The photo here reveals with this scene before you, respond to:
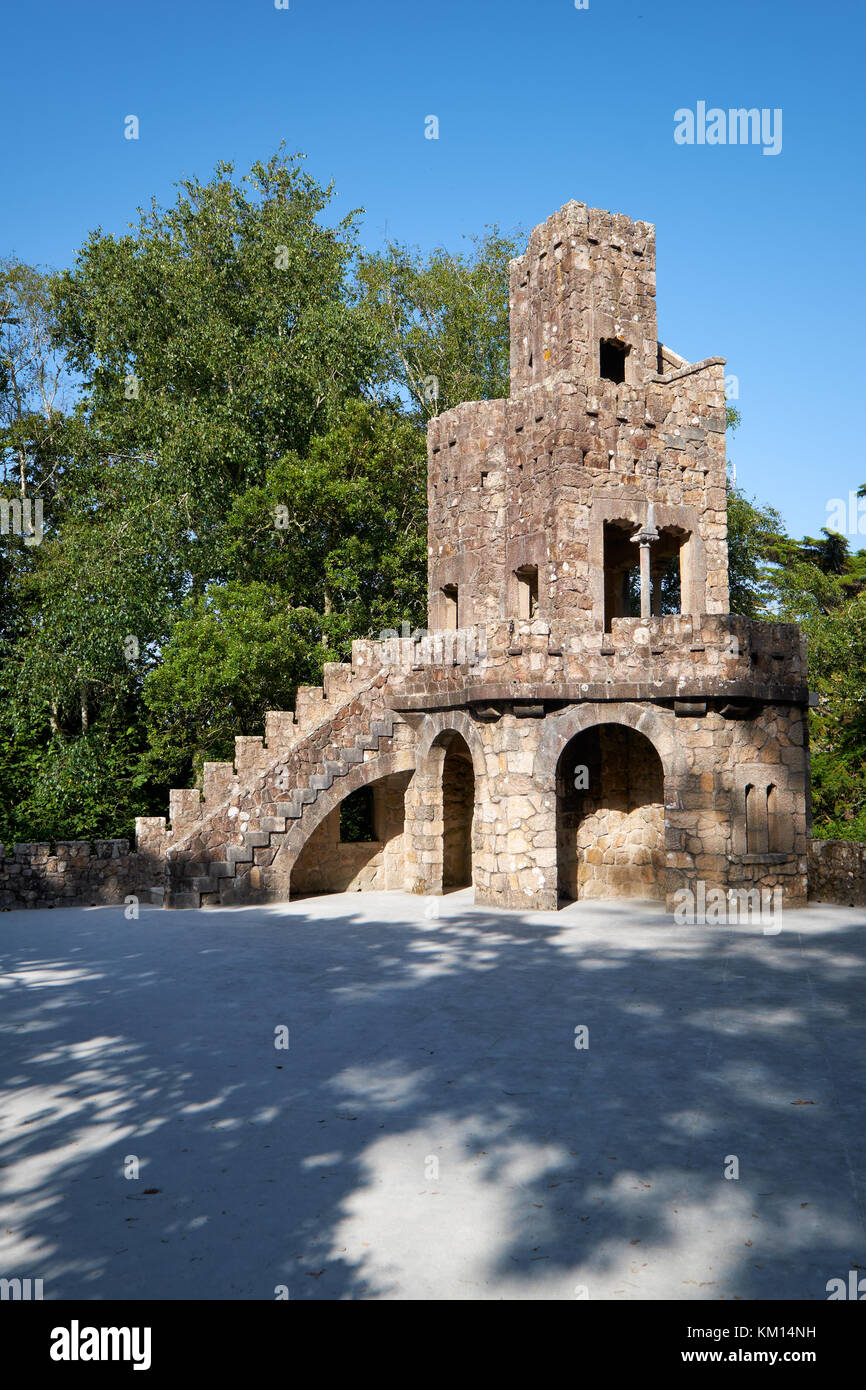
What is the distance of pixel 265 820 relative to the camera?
16.2 m

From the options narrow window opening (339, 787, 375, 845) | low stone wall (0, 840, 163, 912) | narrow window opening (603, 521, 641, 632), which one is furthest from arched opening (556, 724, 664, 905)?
low stone wall (0, 840, 163, 912)

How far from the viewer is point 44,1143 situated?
5941 mm

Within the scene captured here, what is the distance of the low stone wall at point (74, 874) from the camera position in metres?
17.1

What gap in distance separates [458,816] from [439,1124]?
12.4 m

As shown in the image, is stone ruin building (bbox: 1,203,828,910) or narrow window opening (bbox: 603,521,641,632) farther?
narrow window opening (bbox: 603,521,641,632)

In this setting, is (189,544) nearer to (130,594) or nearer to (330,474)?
(130,594)

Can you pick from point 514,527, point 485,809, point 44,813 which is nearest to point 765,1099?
point 485,809

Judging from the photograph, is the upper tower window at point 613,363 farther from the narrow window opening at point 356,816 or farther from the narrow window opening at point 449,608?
the narrow window opening at point 356,816

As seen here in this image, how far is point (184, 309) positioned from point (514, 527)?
13080 mm

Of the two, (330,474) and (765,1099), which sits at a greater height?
(330,474)

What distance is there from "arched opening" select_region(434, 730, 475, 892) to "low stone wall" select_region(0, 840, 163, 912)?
5.04m

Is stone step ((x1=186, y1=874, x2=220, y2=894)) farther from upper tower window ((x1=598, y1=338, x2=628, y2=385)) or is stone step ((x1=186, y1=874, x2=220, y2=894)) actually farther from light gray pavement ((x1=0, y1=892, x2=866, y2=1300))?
upper tower window ((x1=598, y1=338, x2=628, y2=385))

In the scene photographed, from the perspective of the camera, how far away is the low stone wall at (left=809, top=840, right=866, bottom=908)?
14.8 m
